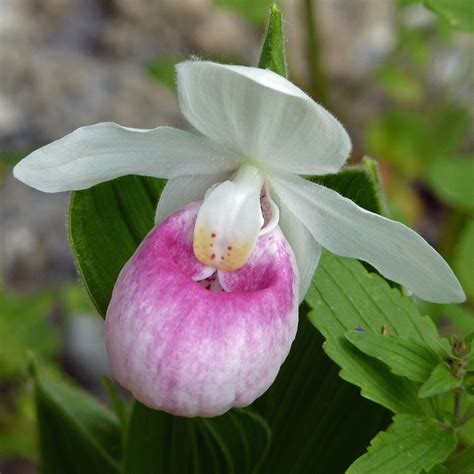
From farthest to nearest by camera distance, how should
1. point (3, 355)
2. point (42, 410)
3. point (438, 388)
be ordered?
1. point (3, 355)
2. point (42, 410)
3. point (438, 388)

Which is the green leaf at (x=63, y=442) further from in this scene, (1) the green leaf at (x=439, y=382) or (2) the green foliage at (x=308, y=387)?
(1) the green leaf at (x=439, y=382)

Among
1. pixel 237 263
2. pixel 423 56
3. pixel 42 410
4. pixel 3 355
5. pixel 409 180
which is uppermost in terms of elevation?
pixel 237 263

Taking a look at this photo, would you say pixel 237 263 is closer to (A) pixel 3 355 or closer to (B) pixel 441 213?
(A) pixel 3 355

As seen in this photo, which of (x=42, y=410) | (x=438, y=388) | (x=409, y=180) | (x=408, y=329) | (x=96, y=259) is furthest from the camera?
(x=409, y=180)

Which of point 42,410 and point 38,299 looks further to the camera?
point 38,299

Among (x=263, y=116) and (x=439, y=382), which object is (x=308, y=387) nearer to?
(x=439, y=382)

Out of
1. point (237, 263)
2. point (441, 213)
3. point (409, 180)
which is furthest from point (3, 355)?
point (441, 213)

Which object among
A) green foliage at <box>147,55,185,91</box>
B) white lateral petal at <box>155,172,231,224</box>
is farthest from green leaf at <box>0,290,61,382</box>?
white lateral petal at <box>155,172,231,224</box>
